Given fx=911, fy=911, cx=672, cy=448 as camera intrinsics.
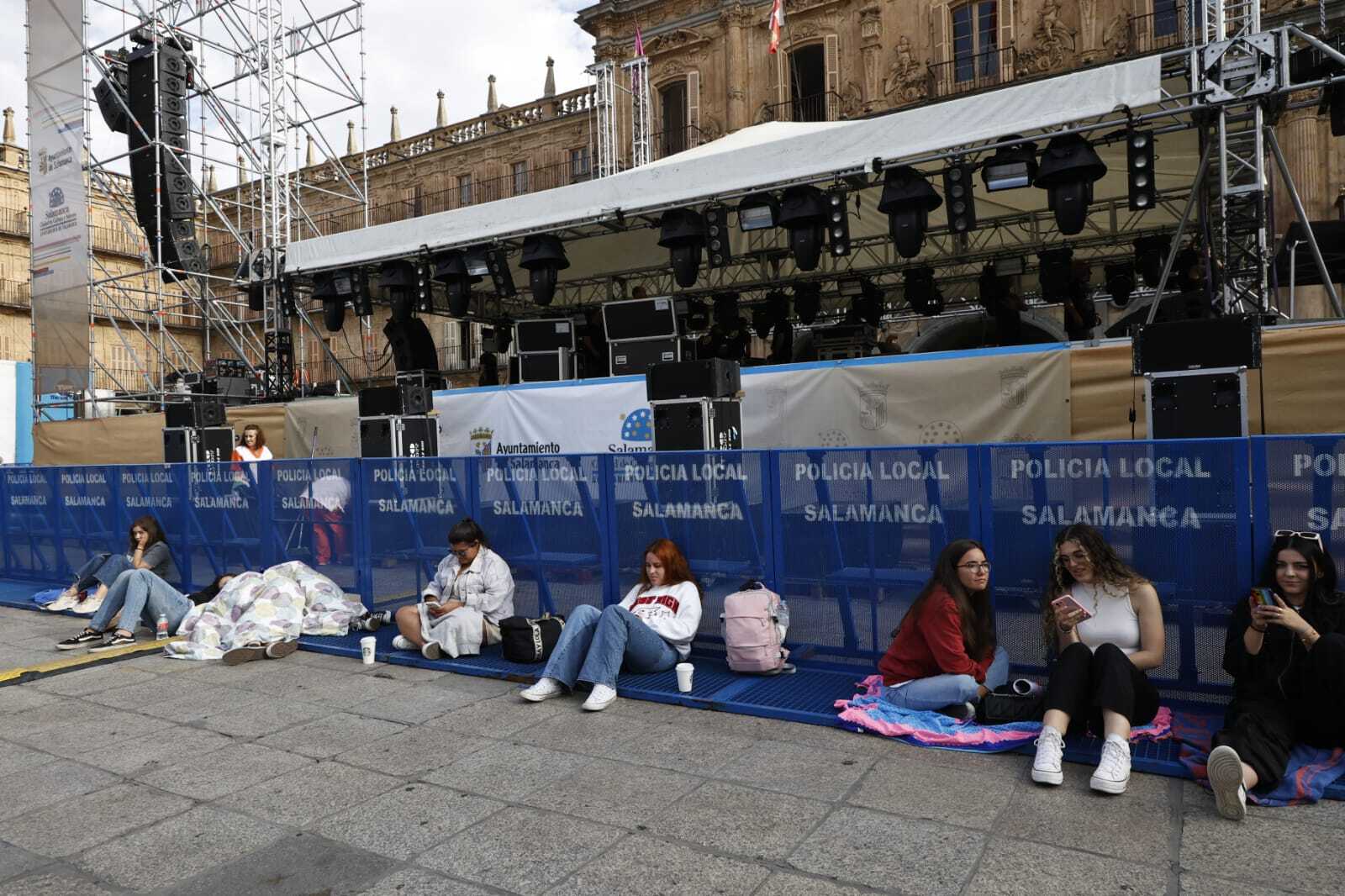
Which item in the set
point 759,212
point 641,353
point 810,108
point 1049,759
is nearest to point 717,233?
point 759,212

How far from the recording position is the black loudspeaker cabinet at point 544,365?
46.2ft

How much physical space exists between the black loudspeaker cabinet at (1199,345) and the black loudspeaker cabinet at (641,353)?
6.63 m

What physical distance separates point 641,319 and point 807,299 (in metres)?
4.90

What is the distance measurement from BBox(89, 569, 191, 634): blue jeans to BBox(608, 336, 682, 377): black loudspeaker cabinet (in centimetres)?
618

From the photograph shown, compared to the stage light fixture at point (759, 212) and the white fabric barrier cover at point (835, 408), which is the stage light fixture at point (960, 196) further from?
the stage light fixture at point (759, 212)

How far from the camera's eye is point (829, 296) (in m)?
17.3

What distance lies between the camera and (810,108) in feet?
83.2

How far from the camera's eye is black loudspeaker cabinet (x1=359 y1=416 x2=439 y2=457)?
417 inches

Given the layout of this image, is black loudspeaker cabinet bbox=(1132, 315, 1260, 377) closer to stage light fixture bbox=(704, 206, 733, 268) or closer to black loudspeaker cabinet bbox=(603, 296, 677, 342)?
stage light fixture bbox=(704, 206, 733, 268)

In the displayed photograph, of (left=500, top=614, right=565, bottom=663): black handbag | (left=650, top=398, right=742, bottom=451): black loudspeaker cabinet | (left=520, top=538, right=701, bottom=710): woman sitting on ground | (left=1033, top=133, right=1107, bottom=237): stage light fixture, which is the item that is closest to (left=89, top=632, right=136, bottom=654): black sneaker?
(left=500, top=614, right=565, bottom=663): black handbag

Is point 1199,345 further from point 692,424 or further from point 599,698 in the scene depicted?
point 599,698

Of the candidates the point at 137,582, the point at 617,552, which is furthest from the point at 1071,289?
the point at 137,582

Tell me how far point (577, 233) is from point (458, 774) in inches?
377

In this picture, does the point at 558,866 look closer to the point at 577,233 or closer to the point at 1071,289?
the point at 577,233
